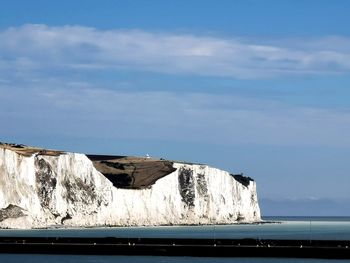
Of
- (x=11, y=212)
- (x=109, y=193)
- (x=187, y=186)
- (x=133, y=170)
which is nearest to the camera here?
Answer: (x=11, y=212)

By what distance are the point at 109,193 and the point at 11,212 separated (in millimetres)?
27781

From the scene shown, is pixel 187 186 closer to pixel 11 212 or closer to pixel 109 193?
pixel 109 193

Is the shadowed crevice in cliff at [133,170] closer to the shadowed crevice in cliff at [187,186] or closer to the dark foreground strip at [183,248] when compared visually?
the shadowed crevice in cliff at [187,186]

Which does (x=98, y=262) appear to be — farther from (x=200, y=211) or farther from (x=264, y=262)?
(x=200, y=211)

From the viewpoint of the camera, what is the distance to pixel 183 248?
66.4 m

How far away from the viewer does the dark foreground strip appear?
63016mm

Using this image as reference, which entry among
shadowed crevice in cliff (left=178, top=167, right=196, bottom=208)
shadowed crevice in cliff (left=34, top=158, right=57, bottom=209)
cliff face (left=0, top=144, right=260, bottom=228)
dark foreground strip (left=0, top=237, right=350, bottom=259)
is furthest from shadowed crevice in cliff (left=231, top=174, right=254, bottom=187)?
dark foreground strip (left=0, top=237, right=350, bottom=259)

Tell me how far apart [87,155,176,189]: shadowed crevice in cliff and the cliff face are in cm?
21

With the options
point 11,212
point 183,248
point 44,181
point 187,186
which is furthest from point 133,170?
point 183,248

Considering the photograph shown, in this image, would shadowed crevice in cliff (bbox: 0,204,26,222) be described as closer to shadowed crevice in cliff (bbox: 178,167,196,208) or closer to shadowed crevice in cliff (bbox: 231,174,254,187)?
shadowed crevice in cliff (bbox: 178,167,196,208)

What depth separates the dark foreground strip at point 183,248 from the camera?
63016 millimetres

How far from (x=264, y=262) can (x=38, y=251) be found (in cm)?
1741

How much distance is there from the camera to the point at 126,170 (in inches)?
7077

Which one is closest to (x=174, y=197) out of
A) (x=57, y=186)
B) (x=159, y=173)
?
(x=159, y=173)
